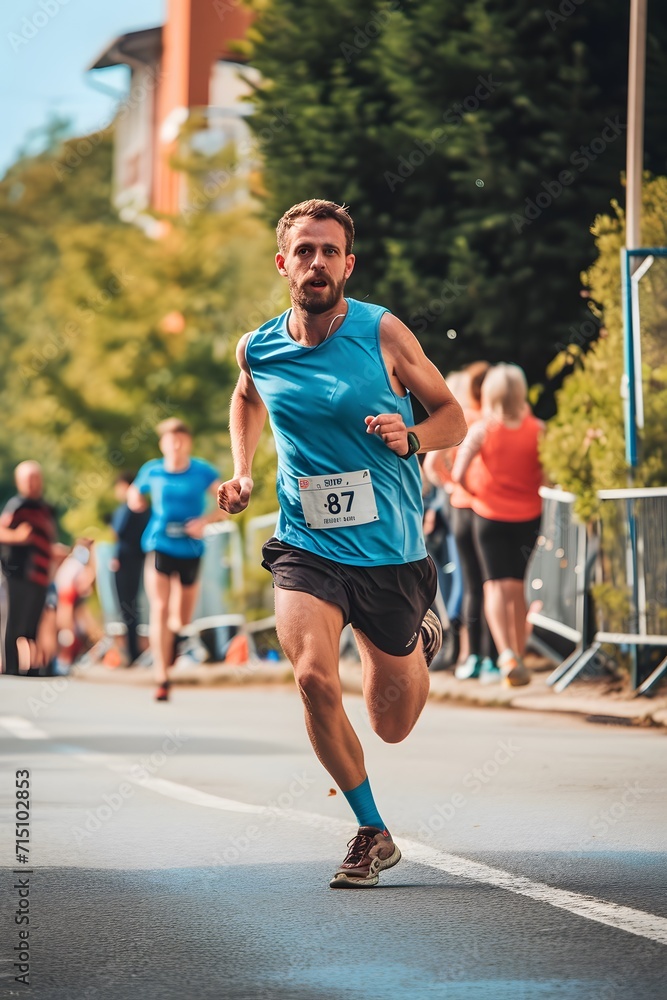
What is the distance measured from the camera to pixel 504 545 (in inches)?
520

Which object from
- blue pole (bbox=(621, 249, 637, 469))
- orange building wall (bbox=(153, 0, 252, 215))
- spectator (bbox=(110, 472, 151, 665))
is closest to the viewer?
blue pole (bbox=(621, 249, 637, 469))

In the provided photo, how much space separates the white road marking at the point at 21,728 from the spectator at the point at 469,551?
3.17 m

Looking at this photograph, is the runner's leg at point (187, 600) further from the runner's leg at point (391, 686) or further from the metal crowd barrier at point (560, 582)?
the runner's leg at point (391, 686)

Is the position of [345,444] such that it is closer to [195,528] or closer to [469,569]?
[469,569]

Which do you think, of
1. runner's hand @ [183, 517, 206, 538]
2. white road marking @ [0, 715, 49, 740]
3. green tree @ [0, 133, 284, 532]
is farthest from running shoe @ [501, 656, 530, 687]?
green tree @ [0, 133, 284, 532]

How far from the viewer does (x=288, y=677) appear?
56.6 ft

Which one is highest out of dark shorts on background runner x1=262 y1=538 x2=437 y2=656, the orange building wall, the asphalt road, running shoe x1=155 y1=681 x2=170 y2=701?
the orange building wall

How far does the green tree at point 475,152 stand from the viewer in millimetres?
17625

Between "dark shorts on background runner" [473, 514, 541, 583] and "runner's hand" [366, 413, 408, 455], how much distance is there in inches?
283

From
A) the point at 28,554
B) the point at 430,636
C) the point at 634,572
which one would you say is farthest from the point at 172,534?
the point at 430,636


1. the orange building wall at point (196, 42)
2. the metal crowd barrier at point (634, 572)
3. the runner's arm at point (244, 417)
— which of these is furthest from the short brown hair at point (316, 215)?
the orange building wall at point (196, 42)

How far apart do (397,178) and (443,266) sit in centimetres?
99

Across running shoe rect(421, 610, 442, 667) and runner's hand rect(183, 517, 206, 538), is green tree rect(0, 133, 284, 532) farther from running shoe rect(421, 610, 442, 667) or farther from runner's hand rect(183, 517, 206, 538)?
running shoe rect(421, 610, 442, 667)

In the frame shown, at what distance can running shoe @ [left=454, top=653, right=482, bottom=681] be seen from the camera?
549 inches
